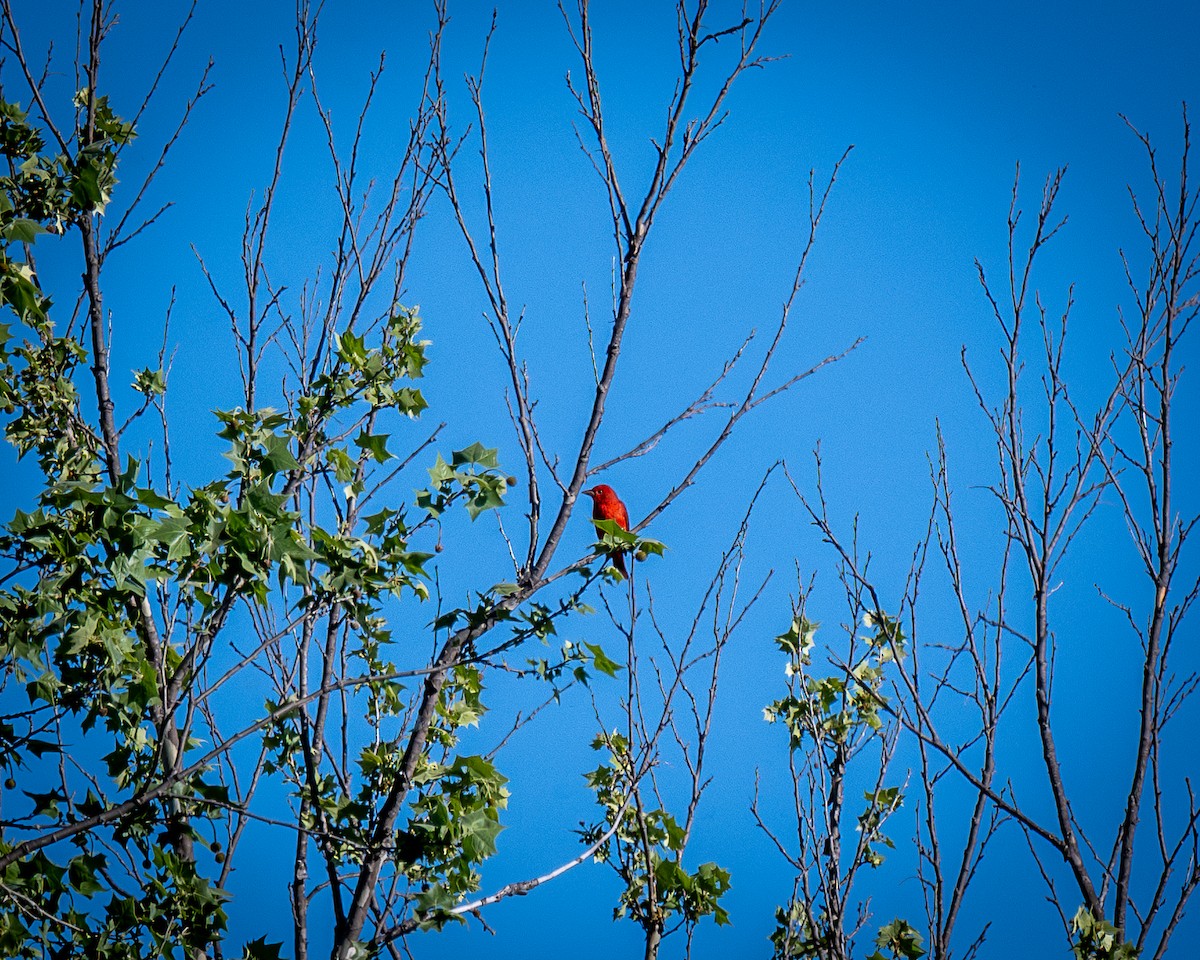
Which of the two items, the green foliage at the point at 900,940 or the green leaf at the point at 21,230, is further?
the green foliage at the point at 900,940

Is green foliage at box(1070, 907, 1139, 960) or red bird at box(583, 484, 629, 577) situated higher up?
red bird at box(583, 484, 629, 577)

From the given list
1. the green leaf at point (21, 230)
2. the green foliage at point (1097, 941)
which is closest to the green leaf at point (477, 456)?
the green leaf at point (21, 230)

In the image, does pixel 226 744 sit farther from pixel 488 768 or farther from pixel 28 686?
pixel 488 768

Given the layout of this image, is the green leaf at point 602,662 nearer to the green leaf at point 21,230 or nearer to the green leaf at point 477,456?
the green leaf at point 477,456

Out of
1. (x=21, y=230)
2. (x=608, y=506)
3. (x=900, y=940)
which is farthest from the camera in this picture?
(x=608, y=506)

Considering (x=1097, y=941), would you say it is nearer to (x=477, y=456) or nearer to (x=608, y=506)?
(x=477, y=456)

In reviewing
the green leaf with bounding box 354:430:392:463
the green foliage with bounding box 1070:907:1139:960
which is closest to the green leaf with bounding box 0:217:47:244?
the green leaf with bounding box 354:430:392:463

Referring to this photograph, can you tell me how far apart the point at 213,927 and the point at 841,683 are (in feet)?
7.53

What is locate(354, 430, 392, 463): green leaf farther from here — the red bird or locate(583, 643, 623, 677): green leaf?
the red bird

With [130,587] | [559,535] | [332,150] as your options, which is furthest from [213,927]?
[332,150]

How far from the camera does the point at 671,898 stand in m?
3.71

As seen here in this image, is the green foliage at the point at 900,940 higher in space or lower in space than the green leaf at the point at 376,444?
lower

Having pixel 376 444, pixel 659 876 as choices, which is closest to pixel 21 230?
pixel 376 444

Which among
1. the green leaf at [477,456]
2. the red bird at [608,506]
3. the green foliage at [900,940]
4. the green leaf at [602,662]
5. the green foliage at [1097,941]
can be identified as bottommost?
the green foliage at [1097,941]
